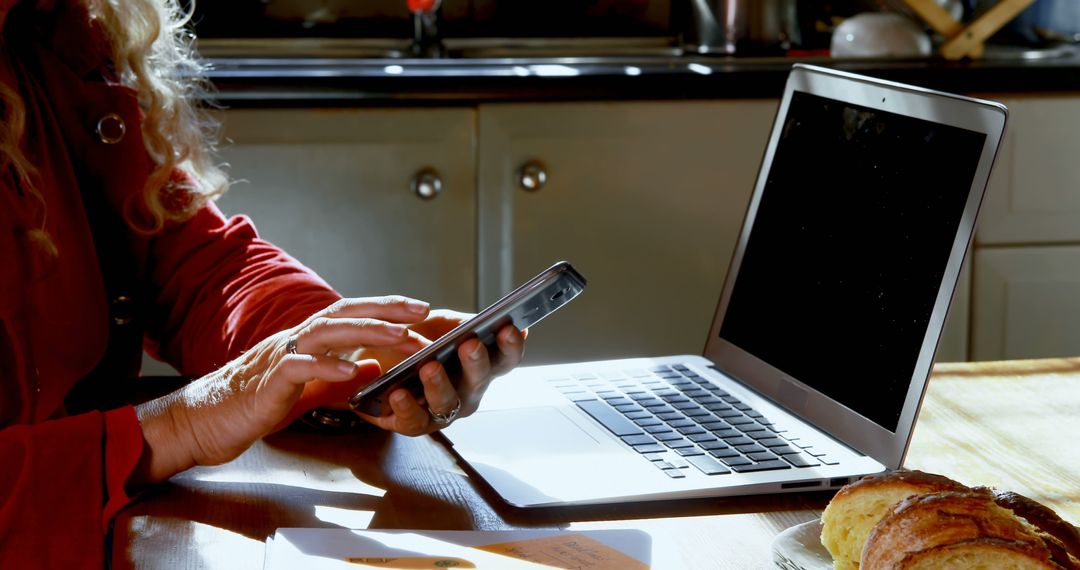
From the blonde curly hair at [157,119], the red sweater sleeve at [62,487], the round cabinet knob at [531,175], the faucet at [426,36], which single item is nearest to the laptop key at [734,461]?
the red sweater sleeve at [62,487]

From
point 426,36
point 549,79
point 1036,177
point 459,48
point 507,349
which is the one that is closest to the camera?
point 507,349

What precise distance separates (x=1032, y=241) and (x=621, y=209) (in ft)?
2.33

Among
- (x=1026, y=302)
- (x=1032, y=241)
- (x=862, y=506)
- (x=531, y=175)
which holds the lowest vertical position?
(x=1026, y=302)

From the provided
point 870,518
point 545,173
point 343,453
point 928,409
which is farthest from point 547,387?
point 545,173

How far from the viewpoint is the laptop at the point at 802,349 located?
85 cm

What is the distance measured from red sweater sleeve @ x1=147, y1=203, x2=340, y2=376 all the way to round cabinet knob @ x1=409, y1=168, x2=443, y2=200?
0.70 metres

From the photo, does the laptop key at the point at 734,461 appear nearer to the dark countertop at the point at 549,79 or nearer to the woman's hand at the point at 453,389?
the woman's hand at the point at 453,389

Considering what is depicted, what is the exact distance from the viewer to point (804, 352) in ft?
3.27

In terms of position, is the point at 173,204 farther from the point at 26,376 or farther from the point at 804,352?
the point at 804,352

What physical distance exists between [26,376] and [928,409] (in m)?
0.77

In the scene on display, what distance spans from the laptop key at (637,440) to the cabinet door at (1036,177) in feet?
4.48

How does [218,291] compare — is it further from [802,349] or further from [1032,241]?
[1032,241]

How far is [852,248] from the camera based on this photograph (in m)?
0.97

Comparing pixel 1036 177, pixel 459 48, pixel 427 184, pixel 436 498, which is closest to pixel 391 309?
pixel 436 498
